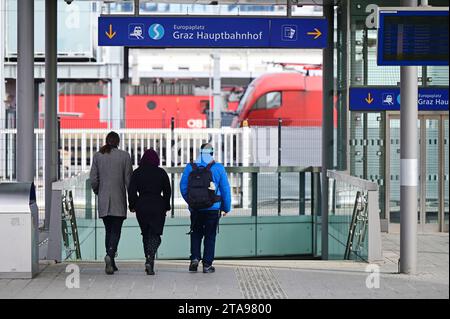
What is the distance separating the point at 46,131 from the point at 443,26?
8669 millimetres

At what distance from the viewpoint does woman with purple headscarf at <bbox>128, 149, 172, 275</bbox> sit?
10844 mm

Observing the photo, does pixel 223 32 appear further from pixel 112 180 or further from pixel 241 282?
pixel 241 282

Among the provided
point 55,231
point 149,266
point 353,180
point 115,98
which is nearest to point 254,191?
point 353,180

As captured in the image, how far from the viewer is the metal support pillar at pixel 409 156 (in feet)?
34.8

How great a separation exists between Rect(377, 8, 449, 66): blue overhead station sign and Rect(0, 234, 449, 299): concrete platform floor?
233 cm

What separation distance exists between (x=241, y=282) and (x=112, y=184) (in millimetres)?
2055

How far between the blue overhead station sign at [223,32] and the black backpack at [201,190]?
3.89 meters

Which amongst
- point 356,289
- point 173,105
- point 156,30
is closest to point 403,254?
point 356,289

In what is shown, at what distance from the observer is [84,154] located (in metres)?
20.0

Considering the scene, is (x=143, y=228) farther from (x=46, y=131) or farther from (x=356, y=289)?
(x=46, y=131)

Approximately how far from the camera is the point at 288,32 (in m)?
14.2
